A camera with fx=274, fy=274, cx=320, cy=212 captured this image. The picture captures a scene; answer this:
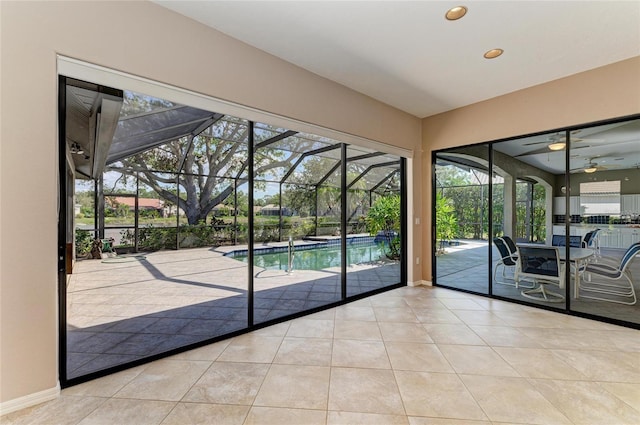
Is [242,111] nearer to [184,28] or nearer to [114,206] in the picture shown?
[184,28]

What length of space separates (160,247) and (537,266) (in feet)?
28.1

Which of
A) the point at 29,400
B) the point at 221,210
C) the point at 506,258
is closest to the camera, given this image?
the point at 29,400

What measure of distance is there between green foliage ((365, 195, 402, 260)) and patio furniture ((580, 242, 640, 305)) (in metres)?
2.72

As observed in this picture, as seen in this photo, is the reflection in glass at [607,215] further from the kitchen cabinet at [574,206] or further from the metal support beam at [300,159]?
the metal support beam at [300,159]

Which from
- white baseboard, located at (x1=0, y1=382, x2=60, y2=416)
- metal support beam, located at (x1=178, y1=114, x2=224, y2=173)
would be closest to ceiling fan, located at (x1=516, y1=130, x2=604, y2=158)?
metal support beam, located at (x1=178, y1=114, x2=224, y2=173)

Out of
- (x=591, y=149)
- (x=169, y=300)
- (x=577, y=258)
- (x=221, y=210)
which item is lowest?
(x=169, y=300)

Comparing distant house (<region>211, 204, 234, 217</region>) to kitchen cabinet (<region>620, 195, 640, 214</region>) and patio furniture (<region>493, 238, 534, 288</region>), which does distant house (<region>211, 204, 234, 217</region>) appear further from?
kitchen cabinet (<region>620, 195, 640, 214</region>)

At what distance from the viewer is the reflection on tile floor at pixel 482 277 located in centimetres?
333

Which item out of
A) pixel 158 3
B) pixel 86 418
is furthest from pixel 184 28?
pixel 86 418

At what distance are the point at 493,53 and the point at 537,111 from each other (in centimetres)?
133

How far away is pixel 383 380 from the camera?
6.81 feet

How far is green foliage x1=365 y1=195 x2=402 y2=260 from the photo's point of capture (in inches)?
217

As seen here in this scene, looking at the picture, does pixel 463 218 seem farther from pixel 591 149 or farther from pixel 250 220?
pixel 250 220

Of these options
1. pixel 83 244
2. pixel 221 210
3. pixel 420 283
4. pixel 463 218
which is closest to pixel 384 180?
pixel 463 218
